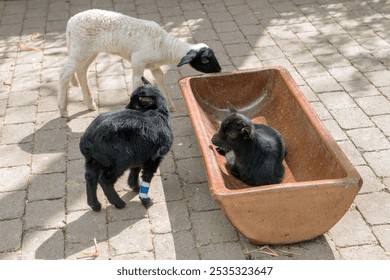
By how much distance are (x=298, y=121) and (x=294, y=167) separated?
0.50m

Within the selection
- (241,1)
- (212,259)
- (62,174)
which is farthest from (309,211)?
(241,1)

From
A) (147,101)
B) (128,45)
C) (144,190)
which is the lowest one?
(144,190)

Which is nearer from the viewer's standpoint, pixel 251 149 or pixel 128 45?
pixel 251 149

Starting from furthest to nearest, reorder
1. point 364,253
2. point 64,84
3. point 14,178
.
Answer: point 64,84, point 14,178, point 364,253

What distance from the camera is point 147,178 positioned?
4.99 m

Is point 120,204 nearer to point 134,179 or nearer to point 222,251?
point 134,179

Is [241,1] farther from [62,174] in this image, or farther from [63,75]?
[62,174]

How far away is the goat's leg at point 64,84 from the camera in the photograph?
21.2 feet

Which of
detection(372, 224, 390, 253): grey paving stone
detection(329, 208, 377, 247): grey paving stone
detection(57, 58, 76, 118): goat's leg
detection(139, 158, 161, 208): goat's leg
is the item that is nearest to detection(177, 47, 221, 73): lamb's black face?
detection(57, 58, 76, 118): goat's leg

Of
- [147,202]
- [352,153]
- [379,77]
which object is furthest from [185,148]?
[379,77]

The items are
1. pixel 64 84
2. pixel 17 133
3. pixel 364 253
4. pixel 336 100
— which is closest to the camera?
pixel 364 253

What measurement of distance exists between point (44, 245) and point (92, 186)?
69cm

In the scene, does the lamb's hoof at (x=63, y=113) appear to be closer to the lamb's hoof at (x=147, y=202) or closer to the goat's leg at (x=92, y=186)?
the goat's leg at (x=92, y=186)

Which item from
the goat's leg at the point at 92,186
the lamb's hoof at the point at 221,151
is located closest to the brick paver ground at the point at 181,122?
the goat's leg at the point at 92,186
